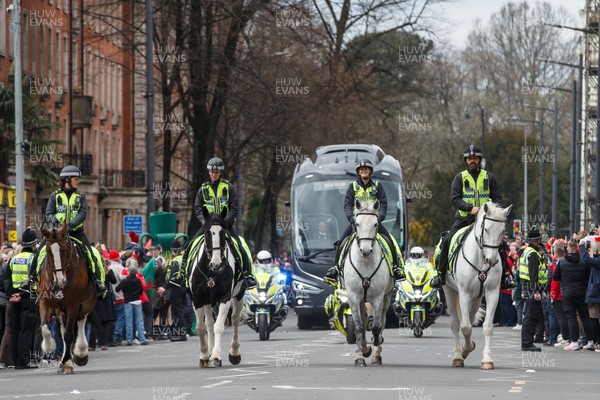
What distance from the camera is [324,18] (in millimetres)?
51531

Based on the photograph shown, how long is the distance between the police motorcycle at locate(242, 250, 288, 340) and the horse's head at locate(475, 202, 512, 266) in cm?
1185

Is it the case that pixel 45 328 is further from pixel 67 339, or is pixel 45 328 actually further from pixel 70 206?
pixel 70 206

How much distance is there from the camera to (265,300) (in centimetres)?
3306

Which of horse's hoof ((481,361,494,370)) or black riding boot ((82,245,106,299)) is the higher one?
black riding boot ((82,245,106,299))

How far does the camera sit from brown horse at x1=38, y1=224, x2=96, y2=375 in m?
20.7

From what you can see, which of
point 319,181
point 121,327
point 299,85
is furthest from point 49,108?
point 121,327

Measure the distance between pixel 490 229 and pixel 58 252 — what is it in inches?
204

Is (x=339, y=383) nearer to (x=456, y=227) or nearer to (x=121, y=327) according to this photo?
(x=456, y=227)

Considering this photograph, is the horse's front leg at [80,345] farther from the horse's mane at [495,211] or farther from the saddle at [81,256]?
the horse's mane at [495,211]

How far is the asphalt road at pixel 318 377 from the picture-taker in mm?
17094

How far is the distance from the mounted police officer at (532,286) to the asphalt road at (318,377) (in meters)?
0.34

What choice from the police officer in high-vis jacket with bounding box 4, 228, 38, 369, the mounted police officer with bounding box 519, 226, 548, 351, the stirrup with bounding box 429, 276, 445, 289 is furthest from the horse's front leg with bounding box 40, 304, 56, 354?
the mounted police officer with bounding box 519, 226, 548, 351

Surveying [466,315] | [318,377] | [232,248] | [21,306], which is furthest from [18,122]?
[318,377]

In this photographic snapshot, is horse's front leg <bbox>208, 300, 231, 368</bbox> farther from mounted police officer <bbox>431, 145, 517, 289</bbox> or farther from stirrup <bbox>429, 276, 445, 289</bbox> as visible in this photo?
mounted police officer <bbox>431, 145, 517, 289</bbox>
